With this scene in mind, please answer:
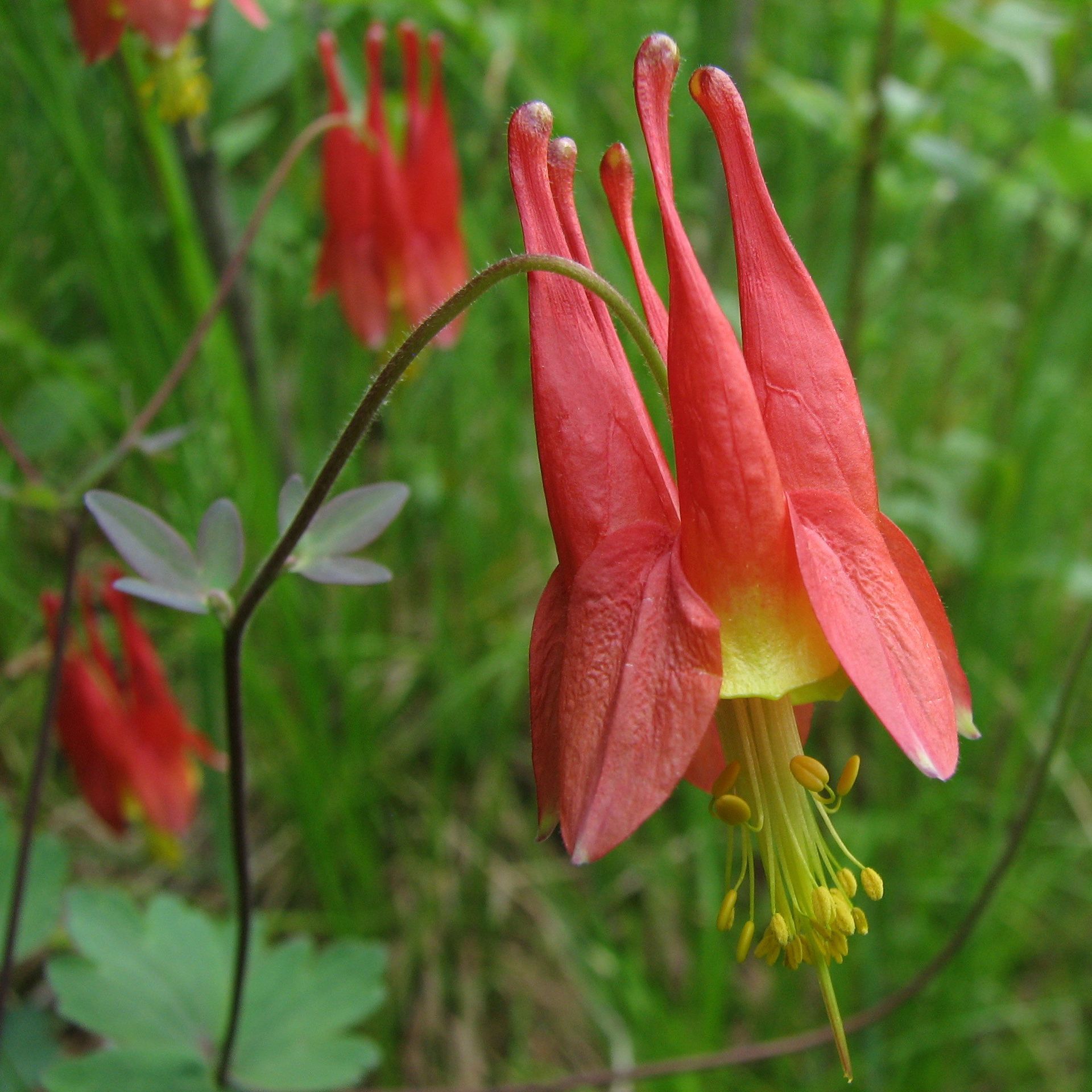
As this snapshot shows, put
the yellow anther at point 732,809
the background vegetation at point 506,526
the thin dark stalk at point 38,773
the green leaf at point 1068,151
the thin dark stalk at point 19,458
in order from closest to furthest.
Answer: the yellow anther at point 732,809 → the thin dark stalk at point 38,773 → the thin dark stalk at point 19,458 → the green leaf at point 1068,151 → the background vegetation at point 506,526

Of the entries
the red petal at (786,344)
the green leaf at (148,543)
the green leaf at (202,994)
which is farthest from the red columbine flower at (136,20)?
the green leaf at (202,994)

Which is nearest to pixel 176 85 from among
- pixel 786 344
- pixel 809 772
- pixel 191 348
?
pixel 191 348

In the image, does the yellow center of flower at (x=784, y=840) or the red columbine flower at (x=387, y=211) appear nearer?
the yellow center of flower at (x=784, y=840)

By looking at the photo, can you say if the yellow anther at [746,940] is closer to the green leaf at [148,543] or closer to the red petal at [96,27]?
the green leaf at [148,543]

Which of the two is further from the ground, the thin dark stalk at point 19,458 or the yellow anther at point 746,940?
the thin dark stalk at point 19,458

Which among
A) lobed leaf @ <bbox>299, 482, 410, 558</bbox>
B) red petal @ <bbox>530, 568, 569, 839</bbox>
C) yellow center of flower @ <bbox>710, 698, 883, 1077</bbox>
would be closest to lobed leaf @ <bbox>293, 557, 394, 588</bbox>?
lobed leaf @ <bbox>299, 482, 410, 558</bbox>

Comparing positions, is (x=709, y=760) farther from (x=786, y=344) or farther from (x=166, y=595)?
(x=166, y=595)

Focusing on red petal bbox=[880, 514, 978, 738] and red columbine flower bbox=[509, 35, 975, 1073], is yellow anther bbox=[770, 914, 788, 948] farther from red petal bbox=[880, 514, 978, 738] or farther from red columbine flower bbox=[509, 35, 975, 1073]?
red petal bbox=[880, 514, 978, 738]
